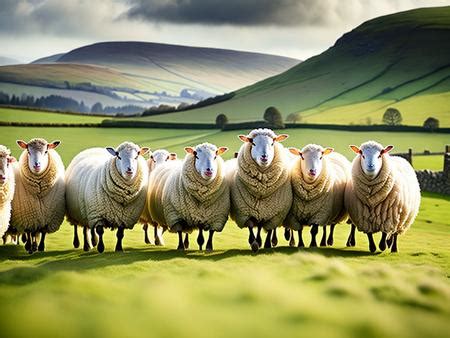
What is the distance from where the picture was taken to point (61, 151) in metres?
52.5

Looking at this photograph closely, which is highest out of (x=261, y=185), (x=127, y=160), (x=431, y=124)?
(x=431, y=124)

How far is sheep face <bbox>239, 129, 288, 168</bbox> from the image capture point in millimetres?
13133

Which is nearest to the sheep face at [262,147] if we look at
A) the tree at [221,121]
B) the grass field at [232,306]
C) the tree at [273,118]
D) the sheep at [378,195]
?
the sheep at [378,195]

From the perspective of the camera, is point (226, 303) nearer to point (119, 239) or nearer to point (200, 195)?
point (200, 195)

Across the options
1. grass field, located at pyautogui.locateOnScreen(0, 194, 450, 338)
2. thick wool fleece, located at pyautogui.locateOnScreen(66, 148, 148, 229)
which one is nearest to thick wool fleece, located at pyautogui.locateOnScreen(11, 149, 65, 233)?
thick wool fleece, located at pyautogui.locateOnScreen(66, 148, 148, 229)

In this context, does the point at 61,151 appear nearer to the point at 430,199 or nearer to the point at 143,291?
the point at 430,199

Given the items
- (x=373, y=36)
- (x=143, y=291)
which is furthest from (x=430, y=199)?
(x=373, y=36)

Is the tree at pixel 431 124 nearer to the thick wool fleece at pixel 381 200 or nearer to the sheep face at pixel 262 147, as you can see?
the thick wool fleece at pixel 381 200

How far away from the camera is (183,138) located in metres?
66.3

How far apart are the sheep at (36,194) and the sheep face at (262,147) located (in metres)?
4.07

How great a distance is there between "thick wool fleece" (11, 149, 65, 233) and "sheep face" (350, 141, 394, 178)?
6145mm

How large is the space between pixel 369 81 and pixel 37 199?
91.9 metres

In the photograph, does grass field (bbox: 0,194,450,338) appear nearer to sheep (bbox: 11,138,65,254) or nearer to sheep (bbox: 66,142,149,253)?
sheep (bbox: 66,142,149,253)

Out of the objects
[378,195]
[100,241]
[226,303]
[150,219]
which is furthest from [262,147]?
[226,303]
